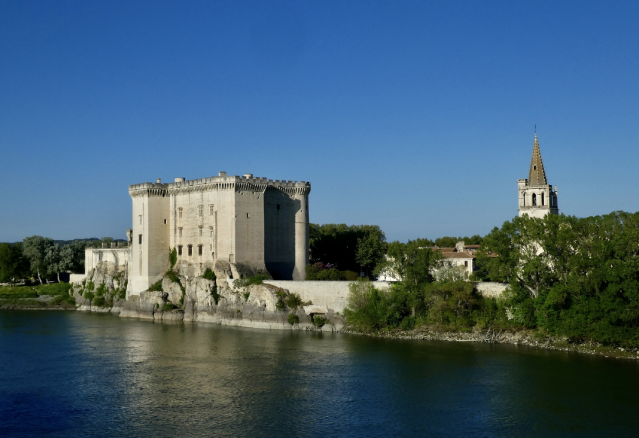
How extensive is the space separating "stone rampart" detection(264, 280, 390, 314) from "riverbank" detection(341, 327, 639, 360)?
66.6 inches

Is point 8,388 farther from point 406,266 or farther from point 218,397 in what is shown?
point 406,266

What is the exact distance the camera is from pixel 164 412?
22.9m

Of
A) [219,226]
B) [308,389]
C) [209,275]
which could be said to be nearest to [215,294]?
[209,275]

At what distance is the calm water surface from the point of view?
21.4 metres

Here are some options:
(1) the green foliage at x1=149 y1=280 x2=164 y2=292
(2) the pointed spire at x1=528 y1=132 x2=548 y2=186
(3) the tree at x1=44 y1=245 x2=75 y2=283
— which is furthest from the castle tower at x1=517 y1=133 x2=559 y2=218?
(3) the tree at x1=44 y1=245 x2=75 y2=283

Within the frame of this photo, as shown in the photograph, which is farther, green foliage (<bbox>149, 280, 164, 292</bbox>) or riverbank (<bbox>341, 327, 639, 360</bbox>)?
green foliage (<bbox>149, 280, 164, 292</bbox>)

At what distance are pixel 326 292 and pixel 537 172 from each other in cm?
1523

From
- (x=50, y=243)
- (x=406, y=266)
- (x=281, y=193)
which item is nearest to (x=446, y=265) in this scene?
(x=406, y=266)

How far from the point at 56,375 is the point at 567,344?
73.4ft

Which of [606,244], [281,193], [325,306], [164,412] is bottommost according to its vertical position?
[164,412]

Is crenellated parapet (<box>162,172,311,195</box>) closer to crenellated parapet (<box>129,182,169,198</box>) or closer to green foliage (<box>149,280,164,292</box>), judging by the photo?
crenellated parapet (<box>129,182,169,198</box>)

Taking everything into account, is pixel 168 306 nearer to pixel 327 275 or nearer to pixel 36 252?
pixel 327 275

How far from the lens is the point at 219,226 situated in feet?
151

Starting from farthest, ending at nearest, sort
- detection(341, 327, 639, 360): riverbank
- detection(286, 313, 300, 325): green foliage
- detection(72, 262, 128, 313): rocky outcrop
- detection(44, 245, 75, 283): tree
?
detection(44, 245, 75, 283): tree, detection(72, 262, 128, 313): rocky outcrop, detection(286, 313, 300, 325): green foliage, detection(341, 327, 639, 360): riverbank
